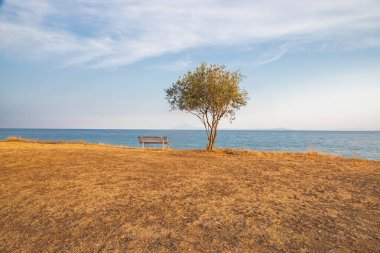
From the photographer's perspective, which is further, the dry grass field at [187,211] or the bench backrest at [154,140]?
the bench backrest at [154,140]

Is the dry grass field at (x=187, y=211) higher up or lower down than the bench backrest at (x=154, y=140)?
lower down

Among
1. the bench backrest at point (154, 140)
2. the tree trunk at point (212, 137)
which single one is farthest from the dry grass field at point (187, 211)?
the bench backrest at point (154, 140)

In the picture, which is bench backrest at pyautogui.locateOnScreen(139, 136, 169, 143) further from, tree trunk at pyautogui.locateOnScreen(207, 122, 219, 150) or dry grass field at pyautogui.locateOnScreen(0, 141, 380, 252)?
dry grass field at pyautogui.locateOnScreen(0, 141, 380, 252)

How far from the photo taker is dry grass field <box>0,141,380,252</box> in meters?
6.20

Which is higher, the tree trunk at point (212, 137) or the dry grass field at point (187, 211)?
the tree trunk at point (212, 137)

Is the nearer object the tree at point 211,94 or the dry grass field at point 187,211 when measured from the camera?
the dry grass field at point 187,211

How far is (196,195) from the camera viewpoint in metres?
9.87

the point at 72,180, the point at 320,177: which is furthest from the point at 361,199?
the point at 72,180

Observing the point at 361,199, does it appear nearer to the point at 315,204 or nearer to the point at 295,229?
the point at 315,204

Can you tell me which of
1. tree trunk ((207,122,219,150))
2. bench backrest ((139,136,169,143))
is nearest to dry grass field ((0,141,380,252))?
tree trunk ((207,122,219,150))

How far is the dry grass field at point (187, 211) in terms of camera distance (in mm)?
6199

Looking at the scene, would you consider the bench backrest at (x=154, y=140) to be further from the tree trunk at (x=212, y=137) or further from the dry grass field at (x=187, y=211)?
the dry grass field at (x=187, y=211)

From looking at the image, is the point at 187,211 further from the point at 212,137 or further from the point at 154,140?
the point at 154,140

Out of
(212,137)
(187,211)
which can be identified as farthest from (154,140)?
(187,211)
